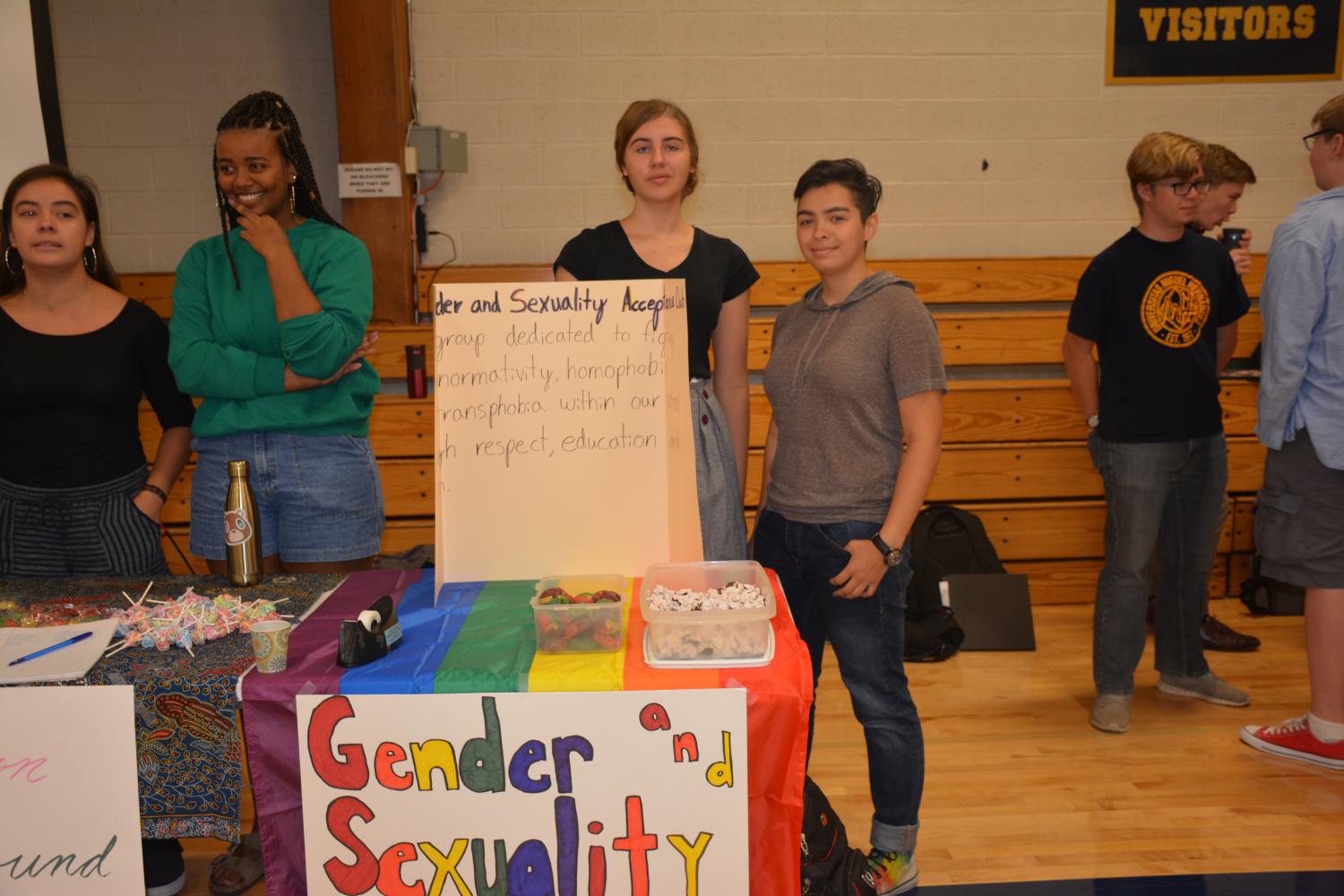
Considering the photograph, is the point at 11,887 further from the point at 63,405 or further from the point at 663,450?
the point at 663,450

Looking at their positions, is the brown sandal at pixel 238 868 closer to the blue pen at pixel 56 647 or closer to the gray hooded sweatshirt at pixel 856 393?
the blue pen at pixel 56 647

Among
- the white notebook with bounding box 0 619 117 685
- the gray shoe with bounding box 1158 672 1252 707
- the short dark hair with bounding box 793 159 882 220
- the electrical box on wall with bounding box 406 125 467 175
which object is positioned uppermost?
the electrical box on wall with bounding box 406 125 467 175

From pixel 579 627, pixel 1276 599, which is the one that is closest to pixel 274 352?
pixel 579 627

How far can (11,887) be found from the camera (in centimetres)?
132

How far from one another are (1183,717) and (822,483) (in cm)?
174

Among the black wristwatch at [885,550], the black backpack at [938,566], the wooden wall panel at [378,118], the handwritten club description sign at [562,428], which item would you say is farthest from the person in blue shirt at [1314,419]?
the wooden wall panel at [378,118]

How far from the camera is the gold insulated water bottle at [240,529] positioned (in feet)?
5.58

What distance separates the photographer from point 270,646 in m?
1.33

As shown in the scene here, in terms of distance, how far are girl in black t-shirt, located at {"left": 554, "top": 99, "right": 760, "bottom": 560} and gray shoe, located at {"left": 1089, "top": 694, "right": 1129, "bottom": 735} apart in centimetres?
145

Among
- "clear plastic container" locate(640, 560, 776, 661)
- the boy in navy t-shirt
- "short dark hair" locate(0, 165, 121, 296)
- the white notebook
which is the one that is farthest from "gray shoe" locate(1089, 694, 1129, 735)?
"short dark hair" locate(0, 165, 121, 296)

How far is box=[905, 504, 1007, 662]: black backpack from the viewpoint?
135 inches

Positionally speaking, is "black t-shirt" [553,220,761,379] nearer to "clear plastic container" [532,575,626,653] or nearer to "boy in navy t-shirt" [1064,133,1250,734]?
"clear plastic container" [532,575,626,653]

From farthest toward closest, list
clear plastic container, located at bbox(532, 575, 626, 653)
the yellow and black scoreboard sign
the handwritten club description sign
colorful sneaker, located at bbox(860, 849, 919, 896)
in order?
the yellow and black scoreboard sign < colorful sneaker, located at bbox(860, 849, 919, 896) < the handwritten club description sign < clear plastic container, located at bbox(532, 575, 626, 653)

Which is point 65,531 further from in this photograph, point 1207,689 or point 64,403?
point 1207,689
